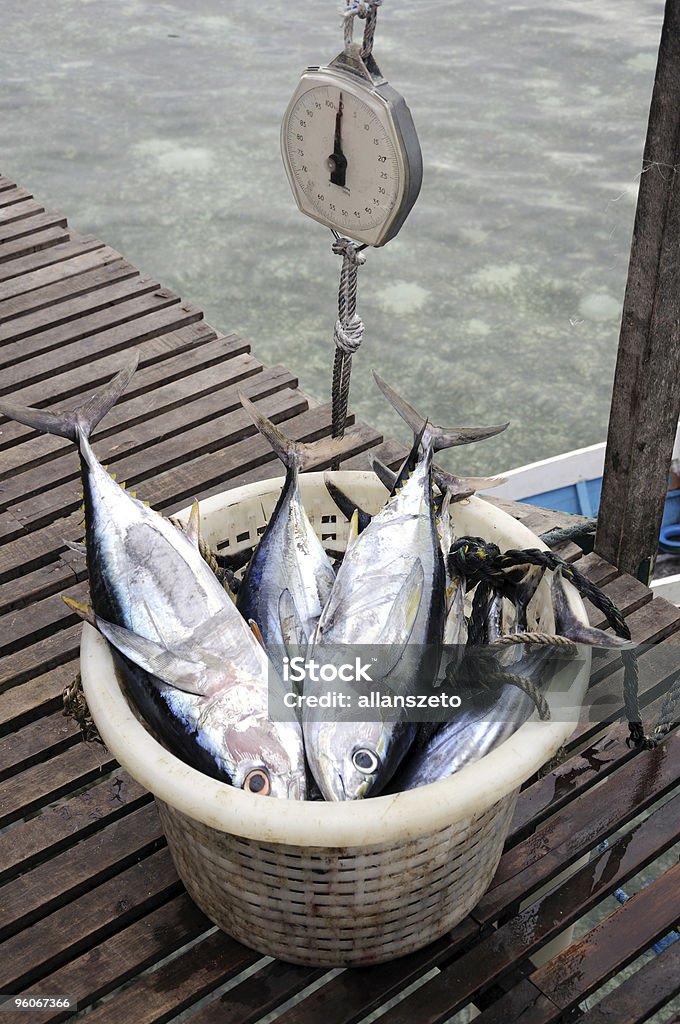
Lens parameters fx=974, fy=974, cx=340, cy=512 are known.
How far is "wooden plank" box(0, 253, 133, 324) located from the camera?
3998mm

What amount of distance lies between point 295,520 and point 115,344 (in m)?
1.96

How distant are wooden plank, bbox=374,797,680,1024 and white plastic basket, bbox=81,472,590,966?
10 centimetres

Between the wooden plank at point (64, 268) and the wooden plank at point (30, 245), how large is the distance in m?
0.06

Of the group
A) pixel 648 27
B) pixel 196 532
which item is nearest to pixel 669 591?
pixel 196 532

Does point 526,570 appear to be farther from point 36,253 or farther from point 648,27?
point 648,27

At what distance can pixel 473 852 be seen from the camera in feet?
6.00

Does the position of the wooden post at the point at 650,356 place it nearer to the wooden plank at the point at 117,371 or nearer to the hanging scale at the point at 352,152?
the hanging scale at the point at 352,152

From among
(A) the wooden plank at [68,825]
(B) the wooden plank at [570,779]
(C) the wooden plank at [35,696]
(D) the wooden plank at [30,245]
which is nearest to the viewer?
(A) the wooden plank at [68,825]

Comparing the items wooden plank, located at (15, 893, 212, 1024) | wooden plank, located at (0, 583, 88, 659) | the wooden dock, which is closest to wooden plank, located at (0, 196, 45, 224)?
the wooden dock

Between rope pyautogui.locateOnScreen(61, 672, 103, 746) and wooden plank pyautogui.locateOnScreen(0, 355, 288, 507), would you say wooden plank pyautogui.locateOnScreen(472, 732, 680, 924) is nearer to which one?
rope pyautogui.locateOnScreen(61, 672, 103, 746)

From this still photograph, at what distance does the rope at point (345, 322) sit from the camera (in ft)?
7.47

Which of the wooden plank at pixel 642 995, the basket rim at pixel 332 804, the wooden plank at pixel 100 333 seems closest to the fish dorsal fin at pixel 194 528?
the basket rim at pixel 332 804

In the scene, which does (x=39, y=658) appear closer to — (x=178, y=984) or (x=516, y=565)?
(x=178, y=984)

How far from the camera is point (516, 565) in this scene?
1.92 m
